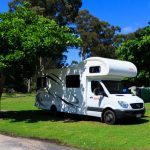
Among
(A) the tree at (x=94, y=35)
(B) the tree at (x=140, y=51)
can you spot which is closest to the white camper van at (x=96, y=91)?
(B) the tree at (x=140, y=51)

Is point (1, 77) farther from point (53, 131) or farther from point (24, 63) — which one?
point (53, 131)

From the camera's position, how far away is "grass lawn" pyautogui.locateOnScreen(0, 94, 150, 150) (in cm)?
1295

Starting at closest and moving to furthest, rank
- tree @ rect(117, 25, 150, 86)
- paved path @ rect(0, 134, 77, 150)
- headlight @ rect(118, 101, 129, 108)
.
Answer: paved path @ rect(0, 134, 77, 150), headlight @ rect(118, 101, 129, 108), tree @ rect(117, 25, 150, 86)

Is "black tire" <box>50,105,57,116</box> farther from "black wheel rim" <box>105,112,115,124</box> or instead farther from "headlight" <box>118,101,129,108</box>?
"headlight" <box>118,101,129,108</box>

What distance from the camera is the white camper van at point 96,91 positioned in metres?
17.8

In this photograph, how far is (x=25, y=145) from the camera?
511 inches

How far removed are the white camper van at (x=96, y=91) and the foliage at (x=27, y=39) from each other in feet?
4.90

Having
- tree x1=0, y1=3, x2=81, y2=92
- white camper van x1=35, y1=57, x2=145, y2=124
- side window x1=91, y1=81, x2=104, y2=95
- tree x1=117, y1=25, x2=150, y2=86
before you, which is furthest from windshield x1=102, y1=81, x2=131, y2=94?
tree x1=117, y1=25, x2=150, y2=86

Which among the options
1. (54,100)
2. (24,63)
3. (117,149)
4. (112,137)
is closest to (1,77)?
(24,63)

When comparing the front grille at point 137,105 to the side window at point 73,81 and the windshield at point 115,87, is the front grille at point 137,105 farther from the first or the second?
the side window at point 73,81

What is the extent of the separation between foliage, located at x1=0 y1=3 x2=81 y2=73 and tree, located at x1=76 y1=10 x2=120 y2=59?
40.6 m

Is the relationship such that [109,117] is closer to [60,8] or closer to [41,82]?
[41,82]

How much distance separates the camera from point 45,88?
73.3 feet

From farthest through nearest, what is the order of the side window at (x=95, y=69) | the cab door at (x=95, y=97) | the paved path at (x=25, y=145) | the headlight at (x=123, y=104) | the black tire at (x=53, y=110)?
the black tire at (x=53, y=110), the side window at (x=95, y=69), the cab door at (x=95, y=97), the headlight at (x=123, y=104), the paved path at (x=25, y=145)
